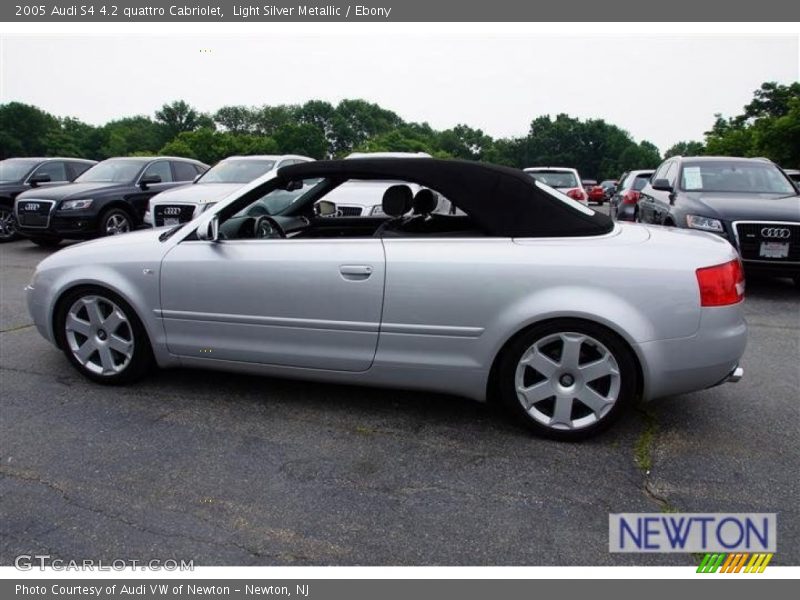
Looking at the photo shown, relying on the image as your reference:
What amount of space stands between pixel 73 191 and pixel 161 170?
1685mm

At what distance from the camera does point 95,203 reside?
32.1 ft

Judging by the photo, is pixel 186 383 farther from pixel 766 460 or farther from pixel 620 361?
pixel 766 460

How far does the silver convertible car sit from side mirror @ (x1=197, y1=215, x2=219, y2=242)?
2 cm

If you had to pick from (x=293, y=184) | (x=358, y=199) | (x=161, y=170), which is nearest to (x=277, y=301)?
(x=293, y=184)

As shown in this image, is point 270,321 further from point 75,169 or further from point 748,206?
point 75,169

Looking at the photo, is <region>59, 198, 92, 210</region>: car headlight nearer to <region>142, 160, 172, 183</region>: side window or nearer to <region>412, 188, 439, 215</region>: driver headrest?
<region>142, 160, 172, 183</region>: side window

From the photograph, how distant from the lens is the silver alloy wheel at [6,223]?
11.5 m

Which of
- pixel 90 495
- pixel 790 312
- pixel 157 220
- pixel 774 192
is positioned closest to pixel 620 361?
pixel 90 495

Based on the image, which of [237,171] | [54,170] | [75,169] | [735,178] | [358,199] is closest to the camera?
[735,178]

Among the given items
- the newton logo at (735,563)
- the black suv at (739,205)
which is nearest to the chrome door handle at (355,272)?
the newton logo at (735,563)

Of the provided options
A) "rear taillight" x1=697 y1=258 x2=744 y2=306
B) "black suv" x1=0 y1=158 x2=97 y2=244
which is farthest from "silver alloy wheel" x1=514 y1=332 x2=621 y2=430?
"black suv" x1=0 y1=158 x2=97 y2=244

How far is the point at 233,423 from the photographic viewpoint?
11.1 ft

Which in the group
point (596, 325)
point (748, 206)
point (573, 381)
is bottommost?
point (573, 381)

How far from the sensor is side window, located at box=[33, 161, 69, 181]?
479 inches
